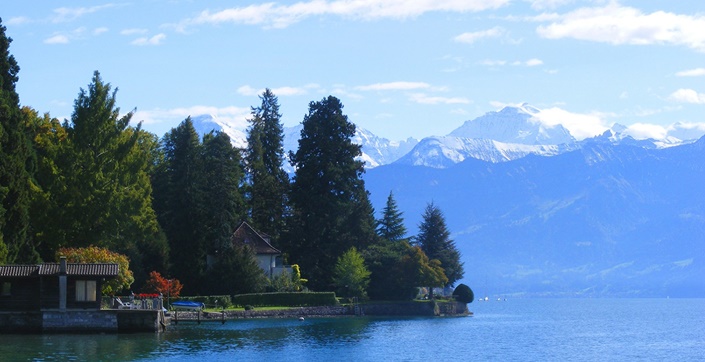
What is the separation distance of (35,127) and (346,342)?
31363 mm

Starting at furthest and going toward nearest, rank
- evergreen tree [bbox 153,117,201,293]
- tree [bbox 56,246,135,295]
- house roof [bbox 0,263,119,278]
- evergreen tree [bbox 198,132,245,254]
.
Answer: evergreen tree [bbox 198,132,245,254]
evergreen tree [bbox 153,117,201,293]
tree [bbox 56,246,135,295]
house roof [bbox 0,263,119,278]

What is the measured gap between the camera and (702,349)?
69438 mm

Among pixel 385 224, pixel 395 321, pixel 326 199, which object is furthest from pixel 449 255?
pixel 395 321

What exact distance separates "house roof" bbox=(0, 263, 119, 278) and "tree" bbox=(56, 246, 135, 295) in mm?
6374

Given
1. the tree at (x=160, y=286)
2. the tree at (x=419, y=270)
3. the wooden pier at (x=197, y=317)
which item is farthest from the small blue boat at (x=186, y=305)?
the tree at (x=419, y=270)

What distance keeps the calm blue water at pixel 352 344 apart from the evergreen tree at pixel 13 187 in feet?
24.2

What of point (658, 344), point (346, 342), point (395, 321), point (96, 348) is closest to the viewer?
point (96, 348)

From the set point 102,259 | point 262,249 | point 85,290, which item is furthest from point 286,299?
point 85,290

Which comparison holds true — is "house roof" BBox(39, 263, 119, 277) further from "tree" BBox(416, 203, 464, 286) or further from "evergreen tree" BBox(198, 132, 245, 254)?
"tree" BBox(416, 203, 464, 286)

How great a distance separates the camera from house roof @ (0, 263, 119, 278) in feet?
212

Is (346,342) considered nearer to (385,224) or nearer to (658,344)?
(658,344)

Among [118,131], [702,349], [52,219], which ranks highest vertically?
[118,131]

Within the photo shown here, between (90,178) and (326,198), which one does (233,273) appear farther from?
(90,178)

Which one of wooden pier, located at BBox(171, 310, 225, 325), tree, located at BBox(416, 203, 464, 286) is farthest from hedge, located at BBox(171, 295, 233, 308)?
tree, located at BBox(416, 203, 464, 286)
